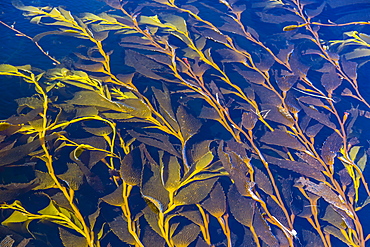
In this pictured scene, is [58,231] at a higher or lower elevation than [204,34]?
lower

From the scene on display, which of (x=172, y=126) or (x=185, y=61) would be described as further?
(x=185, y=61)

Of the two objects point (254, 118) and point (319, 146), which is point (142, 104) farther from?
point (319, 146)

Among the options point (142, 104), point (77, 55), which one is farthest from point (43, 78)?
point (142, 104)

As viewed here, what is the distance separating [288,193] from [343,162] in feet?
0.38

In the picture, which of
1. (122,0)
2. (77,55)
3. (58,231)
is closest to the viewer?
(58,231)

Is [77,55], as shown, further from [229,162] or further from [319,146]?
[319,146]

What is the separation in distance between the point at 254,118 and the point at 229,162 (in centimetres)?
11

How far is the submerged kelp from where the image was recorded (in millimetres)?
389

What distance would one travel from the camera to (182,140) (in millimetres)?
460

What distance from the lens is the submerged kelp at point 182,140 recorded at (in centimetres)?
39

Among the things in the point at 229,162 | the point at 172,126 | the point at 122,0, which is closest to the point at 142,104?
the point at 172,126

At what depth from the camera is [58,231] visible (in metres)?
0.37

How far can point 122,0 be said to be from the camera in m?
0.75

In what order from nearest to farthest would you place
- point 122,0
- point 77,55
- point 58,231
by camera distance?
1. point 58,231
2. point 77,55
3. point 122,0
